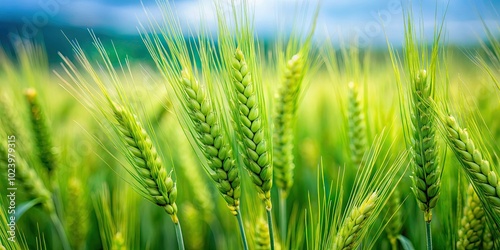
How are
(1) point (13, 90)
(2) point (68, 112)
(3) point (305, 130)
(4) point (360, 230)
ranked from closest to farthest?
(4) point (360, 230) → (1) point (13, 90) → (3) point (305, 130) → (2) point (68, 112)

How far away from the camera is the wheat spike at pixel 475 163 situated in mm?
627

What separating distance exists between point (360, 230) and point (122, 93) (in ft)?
1.43

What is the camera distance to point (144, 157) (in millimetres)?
678

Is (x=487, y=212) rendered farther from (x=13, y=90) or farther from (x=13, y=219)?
(x=13, y=90)

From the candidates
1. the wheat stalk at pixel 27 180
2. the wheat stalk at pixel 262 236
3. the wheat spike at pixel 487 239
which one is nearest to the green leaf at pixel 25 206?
the wheat stalk at pixel 27 180

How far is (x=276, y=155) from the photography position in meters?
0.90

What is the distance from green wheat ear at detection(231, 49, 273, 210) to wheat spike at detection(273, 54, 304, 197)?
165mm

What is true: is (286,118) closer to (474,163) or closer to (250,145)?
(250,145)

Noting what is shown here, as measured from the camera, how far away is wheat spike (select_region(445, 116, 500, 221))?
627 millimetres

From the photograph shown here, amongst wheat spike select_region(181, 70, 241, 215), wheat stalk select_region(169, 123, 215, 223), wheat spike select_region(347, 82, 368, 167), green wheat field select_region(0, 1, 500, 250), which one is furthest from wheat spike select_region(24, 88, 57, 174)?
wheat spike select_region(347, 82, 368, 167)

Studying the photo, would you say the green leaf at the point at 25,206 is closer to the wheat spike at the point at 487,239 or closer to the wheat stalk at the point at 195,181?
the wheat stalk at the point at 195,181

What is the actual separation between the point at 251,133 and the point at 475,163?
33 cm

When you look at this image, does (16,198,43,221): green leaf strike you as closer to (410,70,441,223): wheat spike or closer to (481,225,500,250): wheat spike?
(410,70,441,223): wheat spike

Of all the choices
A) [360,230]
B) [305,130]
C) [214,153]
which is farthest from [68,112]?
[360,230]
